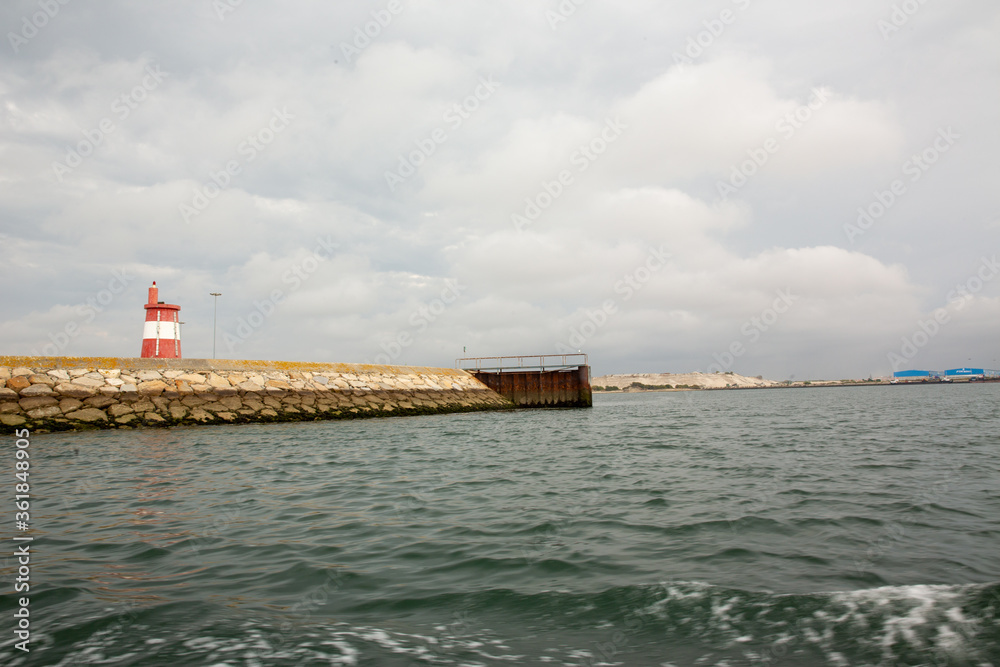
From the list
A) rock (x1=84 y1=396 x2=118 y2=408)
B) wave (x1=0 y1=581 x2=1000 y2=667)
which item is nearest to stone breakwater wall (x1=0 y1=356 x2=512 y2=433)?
rock (x1=84 y1=396 x2=118 y2=408)

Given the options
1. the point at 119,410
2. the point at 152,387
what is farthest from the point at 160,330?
the point at 119,410

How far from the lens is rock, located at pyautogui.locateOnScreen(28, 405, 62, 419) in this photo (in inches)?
652

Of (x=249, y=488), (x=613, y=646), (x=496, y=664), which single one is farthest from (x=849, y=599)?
(x=249, y=488)

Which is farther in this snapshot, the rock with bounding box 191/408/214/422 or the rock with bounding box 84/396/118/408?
the rock with bounding box 191/408/214/422

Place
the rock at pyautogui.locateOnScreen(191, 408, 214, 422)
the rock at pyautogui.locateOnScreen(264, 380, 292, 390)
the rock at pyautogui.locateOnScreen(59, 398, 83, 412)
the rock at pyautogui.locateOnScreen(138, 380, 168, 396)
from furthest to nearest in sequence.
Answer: the rock at pyautogui.locateOnScreen(264, 380, 292, 390) < the rock at pyautogui.locateOnScreen(191, 408, 214, 422) < the rock at pyautogui.locateOnScreen(138, 380, 168, 396) < the rock at pyautogui.locateOnScreen(59, 398, 83, 412)

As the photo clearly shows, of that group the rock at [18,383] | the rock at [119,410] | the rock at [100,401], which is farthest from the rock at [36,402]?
the rock at [119,410]

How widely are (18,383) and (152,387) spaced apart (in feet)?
11.9

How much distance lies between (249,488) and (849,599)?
781 cm

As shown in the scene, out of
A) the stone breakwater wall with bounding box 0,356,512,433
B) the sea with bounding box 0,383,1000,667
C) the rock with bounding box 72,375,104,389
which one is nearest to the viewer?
the sea with bounding box 0,383,1000,667

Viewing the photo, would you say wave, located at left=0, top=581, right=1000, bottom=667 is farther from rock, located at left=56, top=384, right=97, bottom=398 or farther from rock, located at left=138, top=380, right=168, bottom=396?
rock, located at left=138, top=380, right=168, bottom=396

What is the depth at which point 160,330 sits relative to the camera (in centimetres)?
2384

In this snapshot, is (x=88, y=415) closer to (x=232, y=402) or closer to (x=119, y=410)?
(x=119, y=410)

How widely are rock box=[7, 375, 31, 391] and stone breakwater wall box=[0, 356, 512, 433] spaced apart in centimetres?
2

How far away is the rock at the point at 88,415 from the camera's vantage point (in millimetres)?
17234
